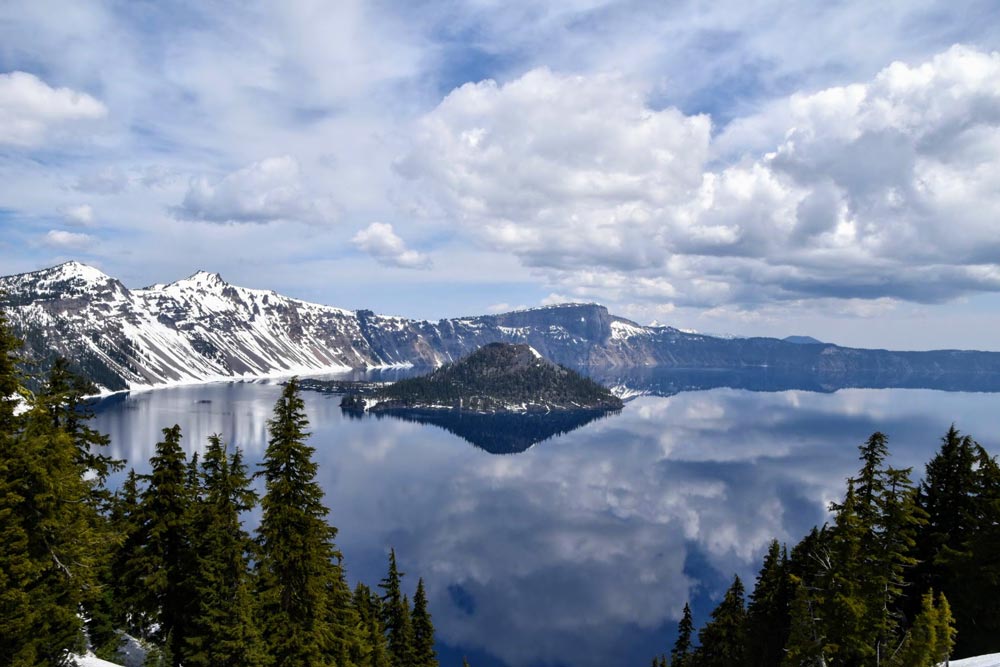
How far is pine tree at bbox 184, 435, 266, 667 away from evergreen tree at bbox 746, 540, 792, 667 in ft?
113

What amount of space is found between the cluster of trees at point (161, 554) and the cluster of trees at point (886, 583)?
22.6 metres

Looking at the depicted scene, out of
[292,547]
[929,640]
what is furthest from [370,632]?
[929,640]

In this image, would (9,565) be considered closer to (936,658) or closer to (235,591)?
(235,591)

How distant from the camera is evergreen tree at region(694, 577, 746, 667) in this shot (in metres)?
46.3

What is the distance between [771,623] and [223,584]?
3738cm

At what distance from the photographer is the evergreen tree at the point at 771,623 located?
40.2 m

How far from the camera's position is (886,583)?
25000mm

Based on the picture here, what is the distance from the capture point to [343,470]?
18862 centimetres

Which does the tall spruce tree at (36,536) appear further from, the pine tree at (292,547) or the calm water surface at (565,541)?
the calm water surface at (565,541)

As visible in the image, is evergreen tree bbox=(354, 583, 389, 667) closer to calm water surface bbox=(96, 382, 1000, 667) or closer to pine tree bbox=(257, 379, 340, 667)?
pine tree bbox=(257, 379, 340, 667)

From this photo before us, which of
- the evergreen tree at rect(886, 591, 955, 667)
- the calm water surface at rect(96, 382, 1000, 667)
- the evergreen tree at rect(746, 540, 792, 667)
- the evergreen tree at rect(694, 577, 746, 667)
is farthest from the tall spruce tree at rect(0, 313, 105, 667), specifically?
the calm water surface at rect(96, 382, 1000, 667)

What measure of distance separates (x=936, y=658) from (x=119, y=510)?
136ft

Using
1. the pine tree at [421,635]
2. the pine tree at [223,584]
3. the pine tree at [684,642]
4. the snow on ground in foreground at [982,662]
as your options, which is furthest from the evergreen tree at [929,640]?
the pine tree at [421,635]

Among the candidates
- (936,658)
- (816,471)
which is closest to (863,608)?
(936,658)
